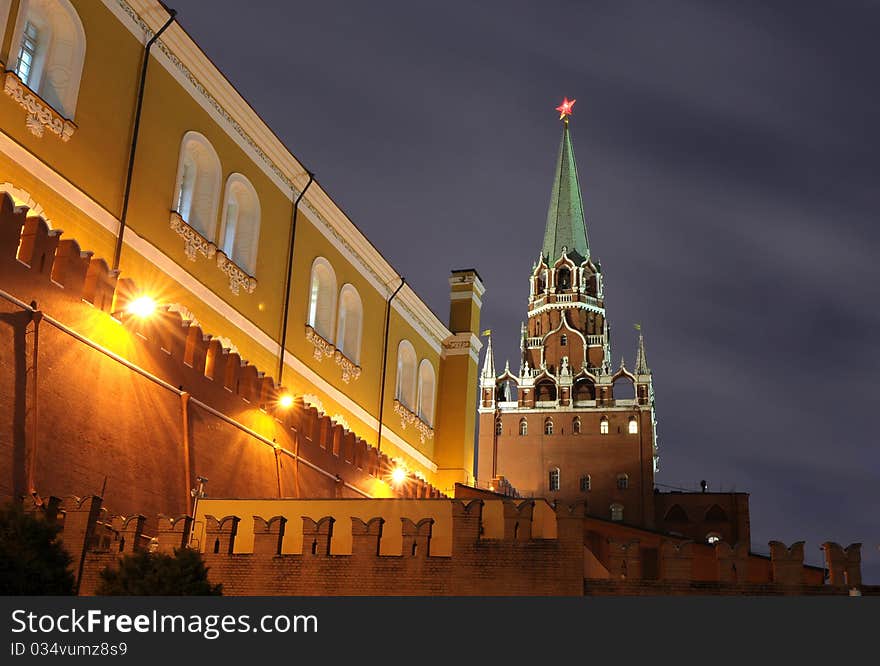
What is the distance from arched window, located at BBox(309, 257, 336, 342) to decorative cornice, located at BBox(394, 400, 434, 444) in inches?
195

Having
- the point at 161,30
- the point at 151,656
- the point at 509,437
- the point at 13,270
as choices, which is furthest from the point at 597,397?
the point at 151,656

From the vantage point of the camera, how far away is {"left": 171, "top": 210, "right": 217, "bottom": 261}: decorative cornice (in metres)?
20.9

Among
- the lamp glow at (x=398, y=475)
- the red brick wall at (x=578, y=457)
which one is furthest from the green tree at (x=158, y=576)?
the red brick wall at (x=578, y=457)

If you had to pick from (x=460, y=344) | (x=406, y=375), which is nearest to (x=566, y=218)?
(x=460, y=344)

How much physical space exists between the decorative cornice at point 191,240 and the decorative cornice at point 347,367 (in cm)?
660

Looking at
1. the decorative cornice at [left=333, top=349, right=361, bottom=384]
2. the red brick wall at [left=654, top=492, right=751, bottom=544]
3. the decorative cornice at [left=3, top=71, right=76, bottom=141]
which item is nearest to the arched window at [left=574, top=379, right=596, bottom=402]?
the red brick wall at [left=654, top=492, right=751, bottom=544]

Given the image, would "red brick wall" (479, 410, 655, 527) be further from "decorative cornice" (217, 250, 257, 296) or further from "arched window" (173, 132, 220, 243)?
"arched window" (173, 132, 220, 243)

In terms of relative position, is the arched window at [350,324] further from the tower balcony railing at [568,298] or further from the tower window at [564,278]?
the tower window at [564,278]

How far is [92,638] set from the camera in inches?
338

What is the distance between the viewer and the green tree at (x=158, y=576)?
11.1 m

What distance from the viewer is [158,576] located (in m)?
11.2

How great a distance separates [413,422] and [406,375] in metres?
1.53

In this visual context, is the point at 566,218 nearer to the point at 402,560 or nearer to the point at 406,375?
the point at 406,375

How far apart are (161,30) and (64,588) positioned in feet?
41.3
